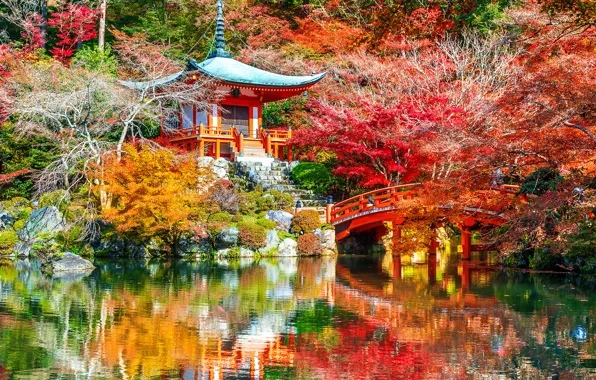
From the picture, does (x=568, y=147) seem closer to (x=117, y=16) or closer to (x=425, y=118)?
(x=425, y=118)

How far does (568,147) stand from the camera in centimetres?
1396

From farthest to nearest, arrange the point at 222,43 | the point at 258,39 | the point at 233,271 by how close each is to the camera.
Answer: the point at 258,39 → the point at 222,43 → the point at 233,271

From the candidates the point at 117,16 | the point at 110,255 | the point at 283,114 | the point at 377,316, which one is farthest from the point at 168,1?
the point at 377,316

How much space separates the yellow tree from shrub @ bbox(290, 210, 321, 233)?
2.65 m

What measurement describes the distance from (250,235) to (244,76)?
7.17m

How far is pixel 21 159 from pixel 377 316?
53.2 feet

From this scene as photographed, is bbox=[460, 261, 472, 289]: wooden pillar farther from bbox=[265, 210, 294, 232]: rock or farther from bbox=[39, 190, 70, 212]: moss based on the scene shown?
bbox=[39, 190, 70, 212]: moss

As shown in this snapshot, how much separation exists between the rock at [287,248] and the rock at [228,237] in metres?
1.16

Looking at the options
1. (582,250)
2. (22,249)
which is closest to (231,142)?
(22,249)

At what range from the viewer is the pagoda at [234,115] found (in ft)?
80.3

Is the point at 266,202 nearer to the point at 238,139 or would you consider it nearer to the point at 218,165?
the point at 218,165

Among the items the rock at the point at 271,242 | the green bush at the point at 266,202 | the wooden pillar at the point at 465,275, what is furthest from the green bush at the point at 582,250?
the green bush at the point at 266,202

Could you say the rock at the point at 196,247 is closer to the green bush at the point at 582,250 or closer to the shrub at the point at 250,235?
the shrub at the point at 250,235

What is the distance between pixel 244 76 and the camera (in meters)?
25.1
